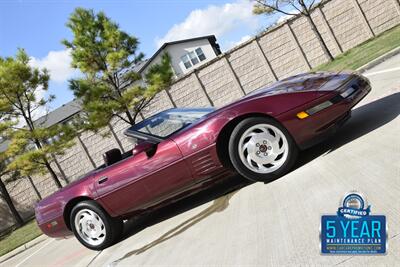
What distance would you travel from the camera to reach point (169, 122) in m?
4.98

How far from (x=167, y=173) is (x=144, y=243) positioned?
2.63 feet

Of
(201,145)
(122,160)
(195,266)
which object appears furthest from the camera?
(122,160)

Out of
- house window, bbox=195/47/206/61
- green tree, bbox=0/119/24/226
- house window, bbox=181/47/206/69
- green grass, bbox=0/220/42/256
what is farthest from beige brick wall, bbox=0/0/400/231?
house window, bbox=195/47/206/61

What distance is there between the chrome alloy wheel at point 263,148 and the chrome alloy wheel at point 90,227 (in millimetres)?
2087

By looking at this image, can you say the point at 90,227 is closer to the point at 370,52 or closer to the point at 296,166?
the point at 296,166

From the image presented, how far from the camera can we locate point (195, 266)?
9.95 feet

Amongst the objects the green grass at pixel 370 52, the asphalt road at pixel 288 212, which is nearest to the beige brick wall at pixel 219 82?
the green grass at pixel 370 52

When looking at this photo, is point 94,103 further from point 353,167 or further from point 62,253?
point 353,167

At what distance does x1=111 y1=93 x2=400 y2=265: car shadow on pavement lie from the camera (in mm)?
4371

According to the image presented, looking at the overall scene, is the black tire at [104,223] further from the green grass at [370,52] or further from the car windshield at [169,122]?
the green grass at [370,52]

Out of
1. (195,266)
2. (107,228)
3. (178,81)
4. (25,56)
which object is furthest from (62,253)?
(178,81)

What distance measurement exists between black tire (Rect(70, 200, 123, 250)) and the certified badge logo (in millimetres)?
3154

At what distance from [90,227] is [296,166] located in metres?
2.63

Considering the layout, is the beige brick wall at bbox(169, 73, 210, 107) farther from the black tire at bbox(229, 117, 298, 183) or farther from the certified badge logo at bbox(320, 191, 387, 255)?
the certified badge logo at bbox(320, 191, 387, 255)
